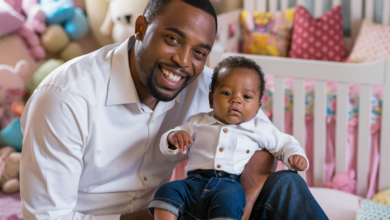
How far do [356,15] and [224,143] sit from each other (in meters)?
2.04

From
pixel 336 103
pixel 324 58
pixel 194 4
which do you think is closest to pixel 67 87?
pixel 194 4

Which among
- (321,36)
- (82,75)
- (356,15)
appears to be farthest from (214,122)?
(356,15)

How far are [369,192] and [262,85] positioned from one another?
1092 millimetres

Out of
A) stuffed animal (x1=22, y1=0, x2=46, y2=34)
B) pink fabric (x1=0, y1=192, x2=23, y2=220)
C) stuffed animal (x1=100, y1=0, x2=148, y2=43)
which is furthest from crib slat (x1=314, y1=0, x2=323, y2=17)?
pink fabric (x1=0, y1=192, x2=23, y2=220)

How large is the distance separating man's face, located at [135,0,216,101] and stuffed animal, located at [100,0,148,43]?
136cm

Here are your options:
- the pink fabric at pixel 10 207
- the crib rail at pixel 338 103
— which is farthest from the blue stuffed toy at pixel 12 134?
the crib rail at pixel 338 103

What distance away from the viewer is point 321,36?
105 inches

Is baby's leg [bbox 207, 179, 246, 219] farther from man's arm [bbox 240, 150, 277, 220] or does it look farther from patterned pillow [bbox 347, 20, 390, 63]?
patterned pillow [bbox 347, 20, 390, 63]

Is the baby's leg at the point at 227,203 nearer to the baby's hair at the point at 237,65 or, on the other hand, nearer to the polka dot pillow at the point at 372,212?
the baby's hair at the point at 237,65

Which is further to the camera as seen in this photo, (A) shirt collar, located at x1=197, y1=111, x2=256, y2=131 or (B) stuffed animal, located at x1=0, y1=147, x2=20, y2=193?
(B) stuffed animal, located at x1=0, y1=147, x2=20, y2=193

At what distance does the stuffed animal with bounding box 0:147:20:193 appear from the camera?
200 centimetres

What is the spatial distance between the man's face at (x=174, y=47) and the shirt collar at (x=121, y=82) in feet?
0.21

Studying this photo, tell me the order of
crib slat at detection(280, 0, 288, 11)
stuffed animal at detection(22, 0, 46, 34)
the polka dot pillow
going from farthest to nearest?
1. crib slat at detection(280, 0, 288, 11)
2. stuffed animal at detection(22, 0, 46, 34)
3. the polka dot pillow

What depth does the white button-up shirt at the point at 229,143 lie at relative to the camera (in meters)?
1.16
